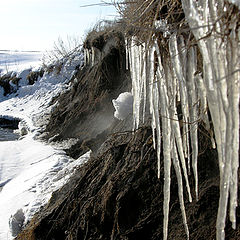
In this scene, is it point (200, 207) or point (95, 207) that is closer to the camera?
point (200, 207)

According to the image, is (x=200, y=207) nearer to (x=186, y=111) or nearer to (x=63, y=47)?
(x=186, y=111)

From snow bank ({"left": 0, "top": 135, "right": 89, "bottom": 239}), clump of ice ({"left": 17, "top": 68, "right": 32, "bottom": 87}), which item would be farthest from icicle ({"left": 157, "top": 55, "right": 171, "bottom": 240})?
clump of ice ({"left": 17, "top": 68, "right": 32, "bottom": 87})

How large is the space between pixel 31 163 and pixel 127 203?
436cm

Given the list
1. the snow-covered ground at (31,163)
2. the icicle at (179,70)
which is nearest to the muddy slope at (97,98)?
the snow-covered ground at (31,163)

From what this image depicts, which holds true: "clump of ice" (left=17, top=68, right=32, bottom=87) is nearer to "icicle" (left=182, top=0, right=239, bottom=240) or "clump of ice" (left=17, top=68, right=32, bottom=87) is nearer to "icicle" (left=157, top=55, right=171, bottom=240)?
"icicle" (left=157, top=55, right=171, bottom=240)

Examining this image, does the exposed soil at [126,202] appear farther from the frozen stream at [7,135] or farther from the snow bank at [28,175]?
the frozen stream at [7,135]

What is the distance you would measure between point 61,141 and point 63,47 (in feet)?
28.1

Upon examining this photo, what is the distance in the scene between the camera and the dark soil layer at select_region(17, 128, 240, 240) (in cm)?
265

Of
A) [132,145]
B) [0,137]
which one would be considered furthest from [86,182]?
[0,137]

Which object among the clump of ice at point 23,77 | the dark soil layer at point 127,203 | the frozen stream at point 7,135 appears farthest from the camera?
the clump of ice at point 23,77

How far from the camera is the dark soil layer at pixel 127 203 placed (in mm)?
2654

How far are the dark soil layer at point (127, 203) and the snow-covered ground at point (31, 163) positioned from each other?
29.4 inches

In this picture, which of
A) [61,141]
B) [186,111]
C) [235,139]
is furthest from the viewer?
[61,141]

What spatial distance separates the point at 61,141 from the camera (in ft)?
26.7
